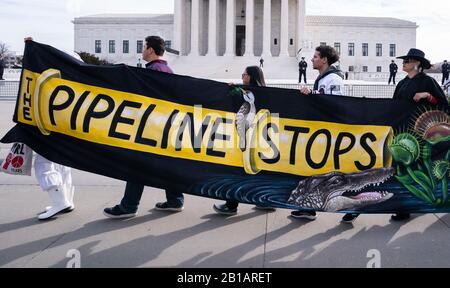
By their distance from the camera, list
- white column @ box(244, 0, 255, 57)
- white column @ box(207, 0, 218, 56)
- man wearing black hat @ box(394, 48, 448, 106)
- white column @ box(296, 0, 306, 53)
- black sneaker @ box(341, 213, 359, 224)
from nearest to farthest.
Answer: man wearing black hat @ box(394, 48, 448, 106) → black sneaker @ box(341, 213, 359, 224) → white column @ box(244, 0, 255, 57) → white column @ box(207, 0, 218, 56) → white column @ box(296, 0, 306, 53)

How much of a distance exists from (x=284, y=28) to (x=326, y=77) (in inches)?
2499

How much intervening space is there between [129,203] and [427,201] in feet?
10.3

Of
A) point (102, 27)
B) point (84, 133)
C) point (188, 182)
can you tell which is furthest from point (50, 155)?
point (102, 27)

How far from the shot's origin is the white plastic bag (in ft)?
17.6

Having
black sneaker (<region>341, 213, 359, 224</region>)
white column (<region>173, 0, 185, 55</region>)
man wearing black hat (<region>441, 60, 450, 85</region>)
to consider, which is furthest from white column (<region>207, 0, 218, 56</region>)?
black sneaker (<region>341, 213, 359, 224</region>)

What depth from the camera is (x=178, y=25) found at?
68.2 metres

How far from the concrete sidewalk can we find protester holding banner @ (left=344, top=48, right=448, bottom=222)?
0.53m

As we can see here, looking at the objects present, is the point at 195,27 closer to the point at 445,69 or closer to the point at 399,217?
the point at 445,69

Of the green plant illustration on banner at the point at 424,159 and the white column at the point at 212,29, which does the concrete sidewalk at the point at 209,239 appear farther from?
the white column at the point at 212,29

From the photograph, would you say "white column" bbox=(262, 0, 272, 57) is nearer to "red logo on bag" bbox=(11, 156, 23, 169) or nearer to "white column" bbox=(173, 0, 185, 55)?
"white column" bbox=(173, 0, 185, 55)

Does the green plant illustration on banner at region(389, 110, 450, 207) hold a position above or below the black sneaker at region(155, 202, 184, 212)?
above

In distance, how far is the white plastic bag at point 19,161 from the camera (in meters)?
5.36

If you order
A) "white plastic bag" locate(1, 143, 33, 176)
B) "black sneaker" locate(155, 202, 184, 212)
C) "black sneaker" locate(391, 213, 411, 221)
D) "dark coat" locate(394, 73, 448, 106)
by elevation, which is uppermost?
"dark coat" locate(394, 73, 448, 106)

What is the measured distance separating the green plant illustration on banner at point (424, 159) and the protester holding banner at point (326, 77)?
0.89 metres
